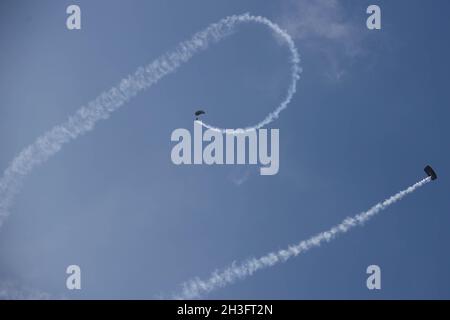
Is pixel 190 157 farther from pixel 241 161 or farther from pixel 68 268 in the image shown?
pixel 68 268
